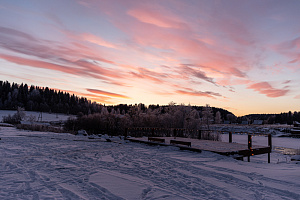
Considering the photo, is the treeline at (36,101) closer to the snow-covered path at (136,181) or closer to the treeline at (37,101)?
the treeline at (37,101)

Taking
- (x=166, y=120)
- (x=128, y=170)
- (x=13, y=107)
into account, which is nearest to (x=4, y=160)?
(x=128, y=170)

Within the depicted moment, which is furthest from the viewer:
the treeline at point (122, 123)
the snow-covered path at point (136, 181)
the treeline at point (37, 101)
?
the treeline at point (37, 101)

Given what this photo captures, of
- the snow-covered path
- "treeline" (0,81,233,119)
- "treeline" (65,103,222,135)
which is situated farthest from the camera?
"treeline" (0,81,233,119)

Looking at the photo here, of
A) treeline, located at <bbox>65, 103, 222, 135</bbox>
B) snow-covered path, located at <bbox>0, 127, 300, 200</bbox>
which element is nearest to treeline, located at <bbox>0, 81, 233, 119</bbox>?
treeline, located at <bbox>65, 103, 222, 135</bbox>

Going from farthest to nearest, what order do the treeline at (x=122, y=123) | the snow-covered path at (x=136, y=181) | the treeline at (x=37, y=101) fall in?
the treeline at (x=37, y=101) → the treeline at (x=122, y=123) → the snow-covered path at (x=136, y=181)

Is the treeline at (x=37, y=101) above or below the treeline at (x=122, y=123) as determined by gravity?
above

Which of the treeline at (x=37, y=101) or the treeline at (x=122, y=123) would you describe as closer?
the treeline at (x=122, y=123)

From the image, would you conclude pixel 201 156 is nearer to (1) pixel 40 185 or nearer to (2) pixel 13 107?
(1) pixel 40 185

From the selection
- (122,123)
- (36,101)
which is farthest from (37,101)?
(122,123)

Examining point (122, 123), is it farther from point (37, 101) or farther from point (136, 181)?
point (37, 101)

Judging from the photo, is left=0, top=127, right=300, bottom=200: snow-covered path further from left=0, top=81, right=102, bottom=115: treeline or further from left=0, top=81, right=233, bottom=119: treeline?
left=0, top=81, right=102, bottom=115: treeline

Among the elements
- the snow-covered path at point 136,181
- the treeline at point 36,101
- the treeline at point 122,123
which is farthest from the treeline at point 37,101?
Answer: the snow-covered path at point 136,181

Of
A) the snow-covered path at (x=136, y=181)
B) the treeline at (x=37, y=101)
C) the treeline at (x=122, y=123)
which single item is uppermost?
the treeline at (x=37, y=101)

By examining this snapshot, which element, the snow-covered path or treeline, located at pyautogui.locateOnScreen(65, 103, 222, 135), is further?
treeline, located at pyautogui.locateOnScreen(65, 103, 222, 135)
